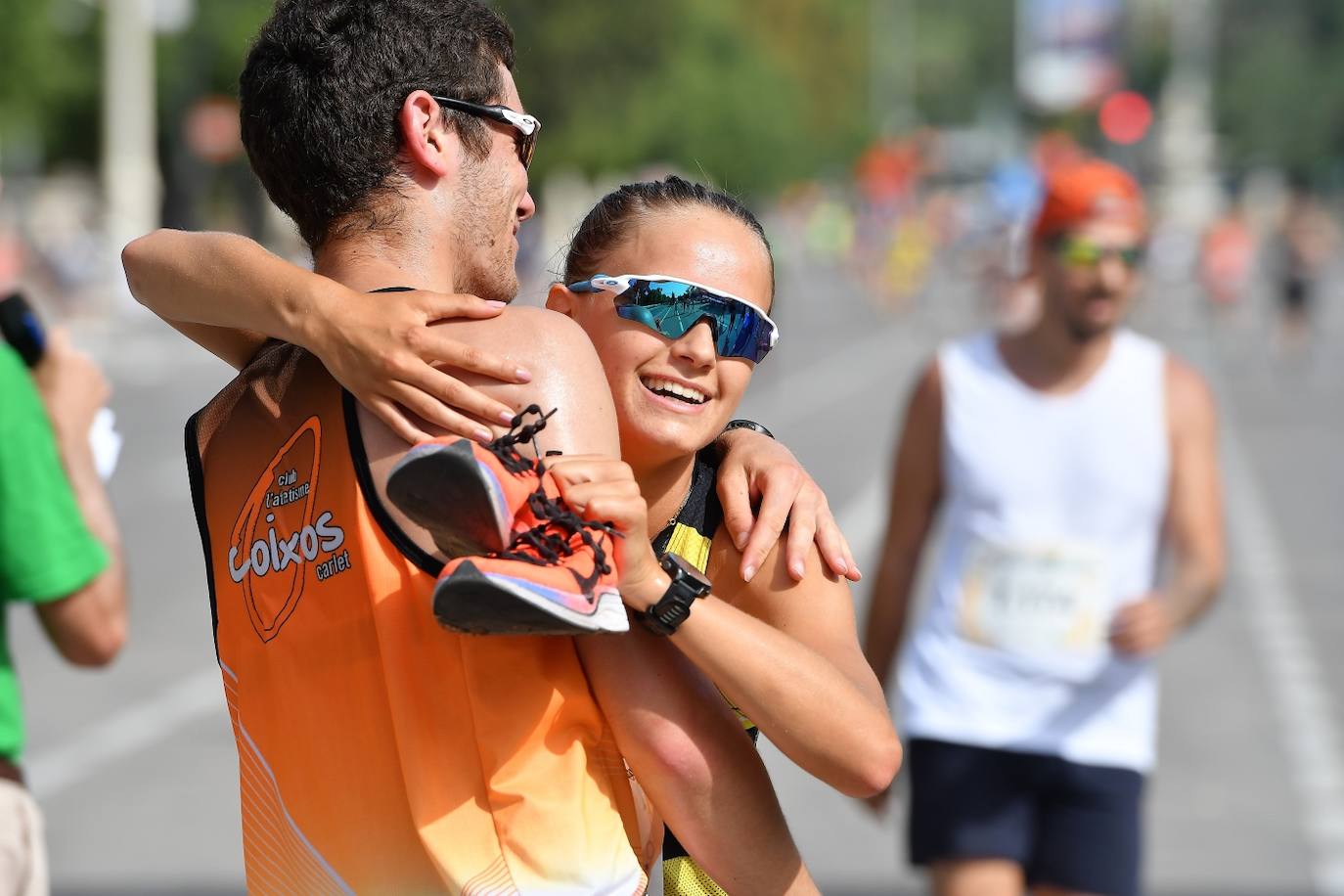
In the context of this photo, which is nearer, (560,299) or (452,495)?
(452,495)

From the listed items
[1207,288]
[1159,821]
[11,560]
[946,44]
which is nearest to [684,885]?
[11,560]

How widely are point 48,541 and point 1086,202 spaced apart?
2.85 metres

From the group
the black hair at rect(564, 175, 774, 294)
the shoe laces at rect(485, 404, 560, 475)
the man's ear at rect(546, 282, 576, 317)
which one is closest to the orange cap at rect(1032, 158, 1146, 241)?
the black hair at rect(564, 175, 774, 294)

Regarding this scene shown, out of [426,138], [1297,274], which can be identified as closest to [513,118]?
[426,138]

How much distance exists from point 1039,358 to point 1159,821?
286 cm

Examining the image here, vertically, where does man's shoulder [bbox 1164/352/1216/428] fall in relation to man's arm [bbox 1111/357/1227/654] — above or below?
above

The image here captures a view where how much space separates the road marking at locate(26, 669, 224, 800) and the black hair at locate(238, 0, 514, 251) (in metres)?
5.41

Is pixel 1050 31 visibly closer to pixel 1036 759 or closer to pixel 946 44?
pixel 946 44

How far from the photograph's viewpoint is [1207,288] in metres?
33.9

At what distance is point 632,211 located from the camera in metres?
2.53

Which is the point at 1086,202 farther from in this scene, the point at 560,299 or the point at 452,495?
the point at 452,495

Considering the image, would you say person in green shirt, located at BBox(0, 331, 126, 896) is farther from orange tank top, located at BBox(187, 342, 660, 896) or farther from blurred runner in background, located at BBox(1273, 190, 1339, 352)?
blurred runner in background, located at BBox(1273, 190, 1339, 352)

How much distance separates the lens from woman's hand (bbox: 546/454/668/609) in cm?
203

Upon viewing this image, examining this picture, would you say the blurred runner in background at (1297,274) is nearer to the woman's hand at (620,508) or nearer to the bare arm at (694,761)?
the bare arm at (694,761)
